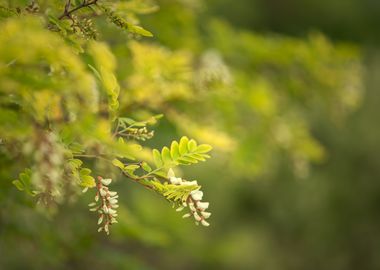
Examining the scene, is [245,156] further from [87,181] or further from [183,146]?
[87,181]

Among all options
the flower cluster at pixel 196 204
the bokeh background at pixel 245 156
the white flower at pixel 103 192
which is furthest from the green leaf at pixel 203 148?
the bokeh background at pixel 245 156

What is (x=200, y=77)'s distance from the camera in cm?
283

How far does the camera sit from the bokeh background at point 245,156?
2743 millimetres

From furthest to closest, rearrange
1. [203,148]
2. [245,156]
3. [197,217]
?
[245,156]
[203,148]
[197,217]

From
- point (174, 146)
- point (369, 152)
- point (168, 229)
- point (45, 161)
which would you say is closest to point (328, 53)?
point (168, 229)

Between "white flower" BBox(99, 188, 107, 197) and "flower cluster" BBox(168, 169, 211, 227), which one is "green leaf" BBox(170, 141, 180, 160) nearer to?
"flower cluster" BBox(168, 169, 211, 227)

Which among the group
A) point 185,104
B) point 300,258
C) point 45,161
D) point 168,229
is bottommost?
point 300,258

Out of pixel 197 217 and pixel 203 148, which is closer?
pixel 197 217

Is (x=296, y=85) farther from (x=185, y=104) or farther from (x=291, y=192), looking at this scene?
(x=291, y=192)

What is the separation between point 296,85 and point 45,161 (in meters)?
2.54

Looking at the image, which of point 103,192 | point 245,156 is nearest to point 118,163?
point 103,192

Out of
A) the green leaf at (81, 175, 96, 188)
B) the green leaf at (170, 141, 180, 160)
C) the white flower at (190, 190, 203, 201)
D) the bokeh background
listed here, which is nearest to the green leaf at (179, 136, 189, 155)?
the green leaf at (170, 141, 180, 160)

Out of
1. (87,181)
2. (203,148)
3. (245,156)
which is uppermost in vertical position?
(203,148)

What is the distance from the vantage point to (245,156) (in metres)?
3.20
